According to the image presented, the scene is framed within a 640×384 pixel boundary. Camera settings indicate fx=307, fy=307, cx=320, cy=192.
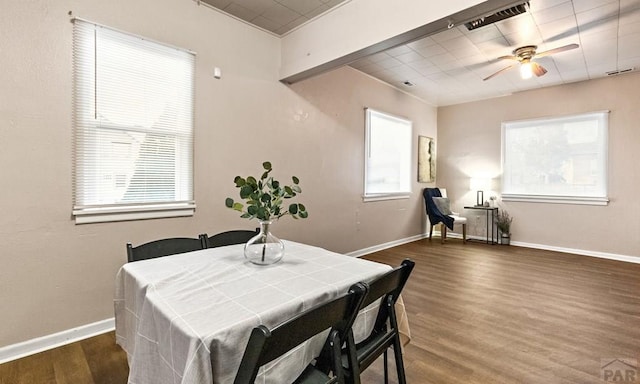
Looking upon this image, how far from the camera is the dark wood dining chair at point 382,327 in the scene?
1.24 metres

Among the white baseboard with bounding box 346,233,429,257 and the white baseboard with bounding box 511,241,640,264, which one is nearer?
the white baseboard with bounding box 511,241,640,264

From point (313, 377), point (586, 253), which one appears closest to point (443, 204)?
point (586, 253)

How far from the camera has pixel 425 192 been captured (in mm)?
6094

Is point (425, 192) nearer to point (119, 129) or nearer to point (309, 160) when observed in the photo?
point (309, 160)

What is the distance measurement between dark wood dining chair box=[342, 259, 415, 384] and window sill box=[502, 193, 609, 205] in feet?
17.1

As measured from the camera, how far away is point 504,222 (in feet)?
18.9

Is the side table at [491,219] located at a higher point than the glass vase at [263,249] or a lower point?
lower

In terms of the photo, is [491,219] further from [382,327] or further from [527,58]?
[382,327]

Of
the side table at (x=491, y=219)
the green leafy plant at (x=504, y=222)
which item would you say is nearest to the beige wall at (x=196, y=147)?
the side table at (x=491, y=219)

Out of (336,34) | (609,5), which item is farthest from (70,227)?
(609,5)

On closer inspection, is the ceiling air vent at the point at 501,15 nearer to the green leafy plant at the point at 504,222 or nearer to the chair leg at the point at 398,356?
the chair leg at the point at 398,356

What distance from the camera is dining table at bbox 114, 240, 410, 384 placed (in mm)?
917

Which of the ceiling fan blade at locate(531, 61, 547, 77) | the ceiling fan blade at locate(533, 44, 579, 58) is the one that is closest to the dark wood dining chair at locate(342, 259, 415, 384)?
the ceiling fan blade at locate(533, 44, 579, 58)

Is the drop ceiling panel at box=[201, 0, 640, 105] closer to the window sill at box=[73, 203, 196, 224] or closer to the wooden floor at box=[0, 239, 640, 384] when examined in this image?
the window sill at box=[73, 203, 196, 224]
